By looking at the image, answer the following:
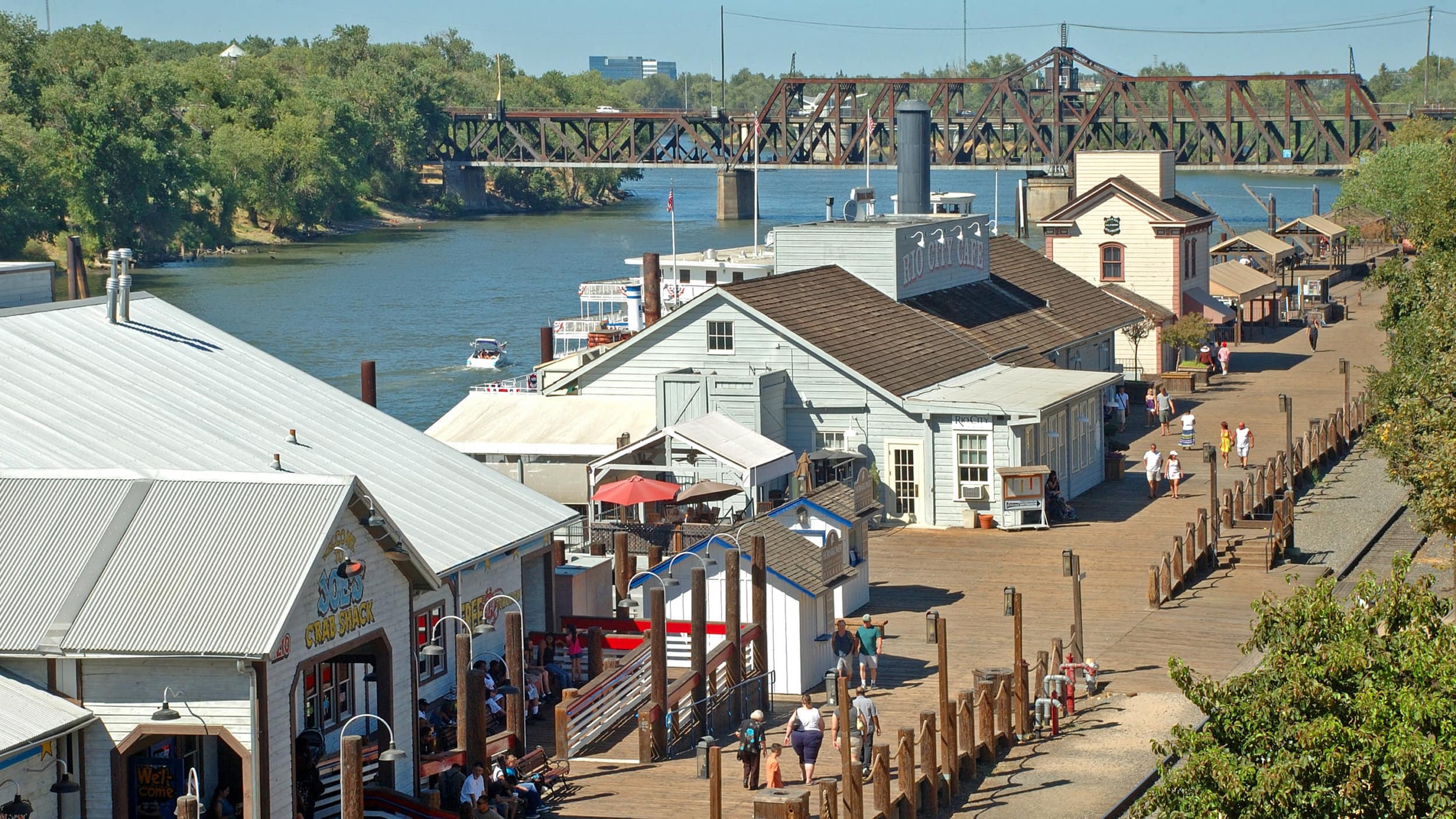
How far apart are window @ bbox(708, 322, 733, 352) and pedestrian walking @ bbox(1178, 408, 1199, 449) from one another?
12790 mm

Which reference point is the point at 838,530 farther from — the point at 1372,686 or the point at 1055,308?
the point at 1055,308

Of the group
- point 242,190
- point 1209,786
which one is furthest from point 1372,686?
point 242,190

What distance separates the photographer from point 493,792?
2156 centimetres

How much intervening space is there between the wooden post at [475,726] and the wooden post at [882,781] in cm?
431

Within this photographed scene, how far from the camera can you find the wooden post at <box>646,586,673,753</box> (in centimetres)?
2416

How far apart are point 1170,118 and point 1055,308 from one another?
96800 millimetres

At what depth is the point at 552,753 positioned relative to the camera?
24672 mm

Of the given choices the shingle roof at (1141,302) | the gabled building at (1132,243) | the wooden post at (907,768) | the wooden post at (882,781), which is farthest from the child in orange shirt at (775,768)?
the gabled building at (1132,243)

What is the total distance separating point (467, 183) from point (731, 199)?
3277cm

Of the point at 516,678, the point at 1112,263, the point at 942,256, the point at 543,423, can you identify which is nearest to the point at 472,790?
the point at 516,678

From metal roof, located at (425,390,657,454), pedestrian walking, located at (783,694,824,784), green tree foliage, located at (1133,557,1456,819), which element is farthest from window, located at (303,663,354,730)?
metal roof, located at (425,390,657,454)

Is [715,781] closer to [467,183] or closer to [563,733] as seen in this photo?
[563,733]

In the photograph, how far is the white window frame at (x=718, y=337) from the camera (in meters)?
41.7

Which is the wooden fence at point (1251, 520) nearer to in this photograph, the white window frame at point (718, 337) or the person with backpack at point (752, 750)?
the white window frame at point (718, 337)
